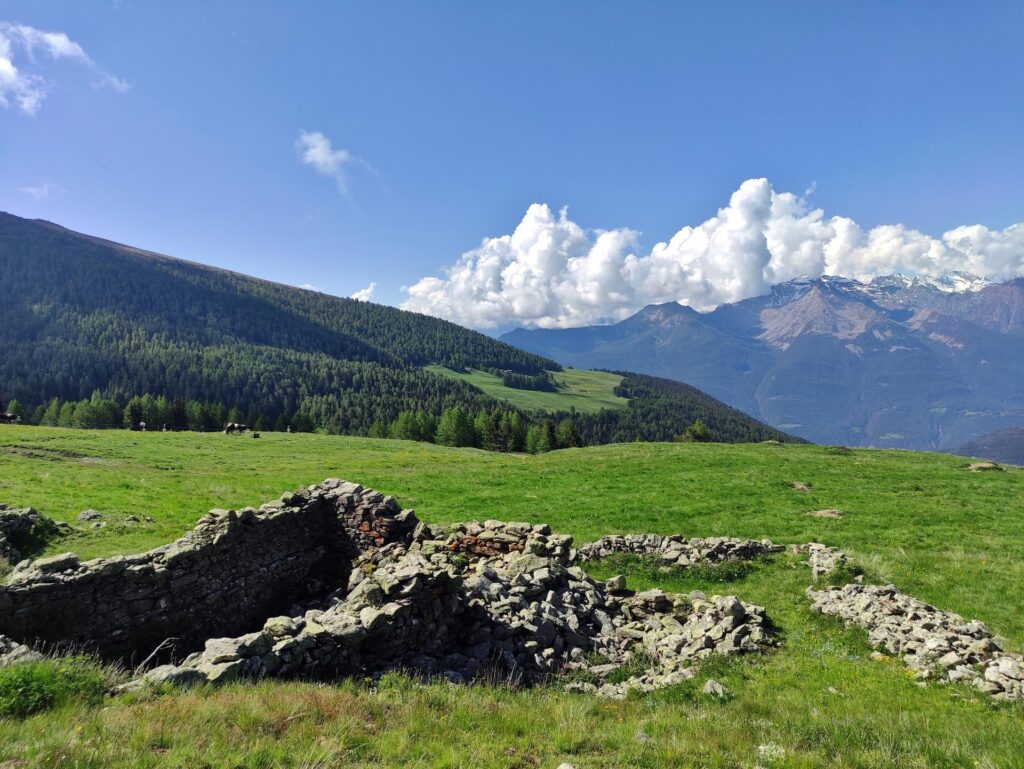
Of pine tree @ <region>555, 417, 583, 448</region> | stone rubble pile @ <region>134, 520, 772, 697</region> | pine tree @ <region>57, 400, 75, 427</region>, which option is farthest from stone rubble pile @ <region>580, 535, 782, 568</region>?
pine tree @ <region>57, 400, 75, 427</region>

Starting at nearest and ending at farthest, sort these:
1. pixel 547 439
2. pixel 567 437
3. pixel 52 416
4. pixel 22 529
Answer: pixel 22 529
pixel 567 437
pixel 547 439
pixel 52 416

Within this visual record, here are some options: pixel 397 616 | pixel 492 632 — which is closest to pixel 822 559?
pixel 492 632

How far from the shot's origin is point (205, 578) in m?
15.3

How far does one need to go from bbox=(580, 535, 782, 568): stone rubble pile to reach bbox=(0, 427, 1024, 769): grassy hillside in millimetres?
1143

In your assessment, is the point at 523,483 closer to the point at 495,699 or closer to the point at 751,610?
the point at 751,610

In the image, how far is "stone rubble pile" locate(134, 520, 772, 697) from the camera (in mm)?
10797

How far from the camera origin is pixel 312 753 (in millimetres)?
7133

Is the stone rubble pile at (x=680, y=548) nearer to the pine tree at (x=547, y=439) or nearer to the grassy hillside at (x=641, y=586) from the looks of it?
the grassy hillside at (x=641, y=586)

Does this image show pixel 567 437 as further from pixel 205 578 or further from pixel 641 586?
pixel 205 578

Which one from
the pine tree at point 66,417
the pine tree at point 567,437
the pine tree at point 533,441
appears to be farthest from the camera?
the pine tree at point 66,417

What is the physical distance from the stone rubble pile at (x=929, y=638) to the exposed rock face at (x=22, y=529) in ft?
97.1

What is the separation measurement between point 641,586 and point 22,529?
84.5 ft

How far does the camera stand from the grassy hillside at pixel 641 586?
24.9 feet

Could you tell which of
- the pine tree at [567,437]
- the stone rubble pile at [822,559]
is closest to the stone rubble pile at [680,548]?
the stone rubble pile at [822,559]
